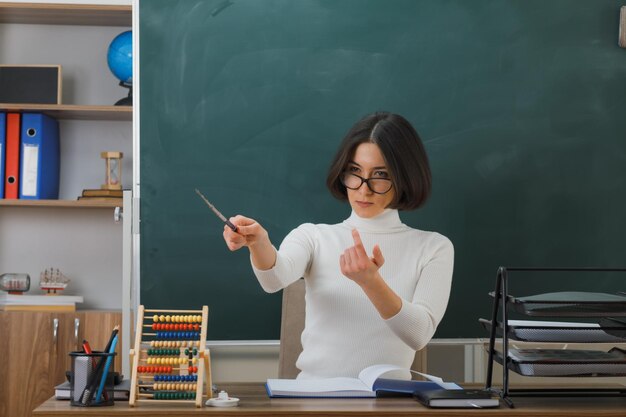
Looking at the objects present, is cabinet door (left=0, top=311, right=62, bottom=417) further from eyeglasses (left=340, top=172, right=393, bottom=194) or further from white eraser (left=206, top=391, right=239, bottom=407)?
white eraser (left=206, top=391, right=239, bottom=407)

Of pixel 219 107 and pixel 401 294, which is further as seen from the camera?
pixel 219 107

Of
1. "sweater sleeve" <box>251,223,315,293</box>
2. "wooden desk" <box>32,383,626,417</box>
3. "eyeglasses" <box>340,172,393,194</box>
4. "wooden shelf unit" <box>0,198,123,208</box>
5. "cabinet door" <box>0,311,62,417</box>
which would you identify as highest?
"eyeglasses" <box>340,172,393,194</box>

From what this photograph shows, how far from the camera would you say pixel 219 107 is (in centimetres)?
307

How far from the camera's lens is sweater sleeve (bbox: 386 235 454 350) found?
1.95m

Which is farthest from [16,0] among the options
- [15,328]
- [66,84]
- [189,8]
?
[15,328]

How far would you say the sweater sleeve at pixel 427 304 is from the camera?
6.41ft

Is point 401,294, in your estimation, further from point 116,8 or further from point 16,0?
point 16,0

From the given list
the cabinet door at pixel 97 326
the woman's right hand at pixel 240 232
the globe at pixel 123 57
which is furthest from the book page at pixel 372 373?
the globe at pixel 123 57

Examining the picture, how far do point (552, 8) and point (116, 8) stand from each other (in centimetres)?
170

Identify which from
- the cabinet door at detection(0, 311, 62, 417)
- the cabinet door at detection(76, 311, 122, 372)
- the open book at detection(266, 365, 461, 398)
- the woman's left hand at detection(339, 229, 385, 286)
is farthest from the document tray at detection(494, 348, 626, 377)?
the cabinet door at detection(0, 311, 62, 417)

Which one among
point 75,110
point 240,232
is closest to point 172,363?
point 240,232

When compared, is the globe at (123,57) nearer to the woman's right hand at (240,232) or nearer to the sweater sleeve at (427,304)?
the sweater sleeve at (427,304)

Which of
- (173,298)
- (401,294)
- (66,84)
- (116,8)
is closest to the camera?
(401,294)

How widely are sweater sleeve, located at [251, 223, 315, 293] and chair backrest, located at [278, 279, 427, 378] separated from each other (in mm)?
370
